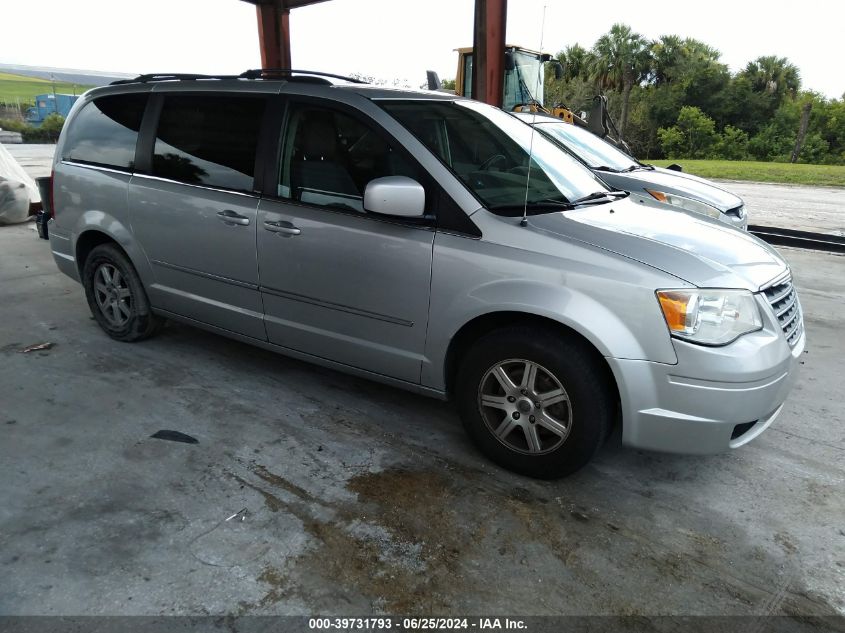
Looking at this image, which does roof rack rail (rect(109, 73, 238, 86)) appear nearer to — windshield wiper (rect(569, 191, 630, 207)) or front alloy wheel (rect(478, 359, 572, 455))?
windshield wiper (rect(569, 191, 630, 207))

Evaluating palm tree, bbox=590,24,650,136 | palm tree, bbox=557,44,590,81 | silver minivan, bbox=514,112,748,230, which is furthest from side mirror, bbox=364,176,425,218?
palm tree, bbox=557,44,590,81

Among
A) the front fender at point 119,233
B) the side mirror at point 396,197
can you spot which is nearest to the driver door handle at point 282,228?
the side mirror at point 396,197

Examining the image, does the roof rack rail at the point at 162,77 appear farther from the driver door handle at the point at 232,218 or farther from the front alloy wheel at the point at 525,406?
the front alloy wheel at the point at 525,406

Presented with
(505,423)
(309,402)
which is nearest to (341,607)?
(505,423)

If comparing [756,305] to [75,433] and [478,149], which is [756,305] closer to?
[478,149]

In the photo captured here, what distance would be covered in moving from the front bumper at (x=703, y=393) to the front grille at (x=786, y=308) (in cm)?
15

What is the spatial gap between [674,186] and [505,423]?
5060 millimetres

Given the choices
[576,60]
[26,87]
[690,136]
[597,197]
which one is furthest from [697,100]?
[26,87]

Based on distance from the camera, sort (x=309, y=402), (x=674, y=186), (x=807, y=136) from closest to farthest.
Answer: (x=309, y=402)
(x=674, y=186)
(x=807, y=136)

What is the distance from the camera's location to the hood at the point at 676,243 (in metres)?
2.61

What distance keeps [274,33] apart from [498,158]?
8894mm

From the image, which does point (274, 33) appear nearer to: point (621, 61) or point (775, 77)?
point (621, 61)

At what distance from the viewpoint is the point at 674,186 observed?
6.93 meters

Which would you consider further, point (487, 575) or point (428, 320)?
point (428, 320)
